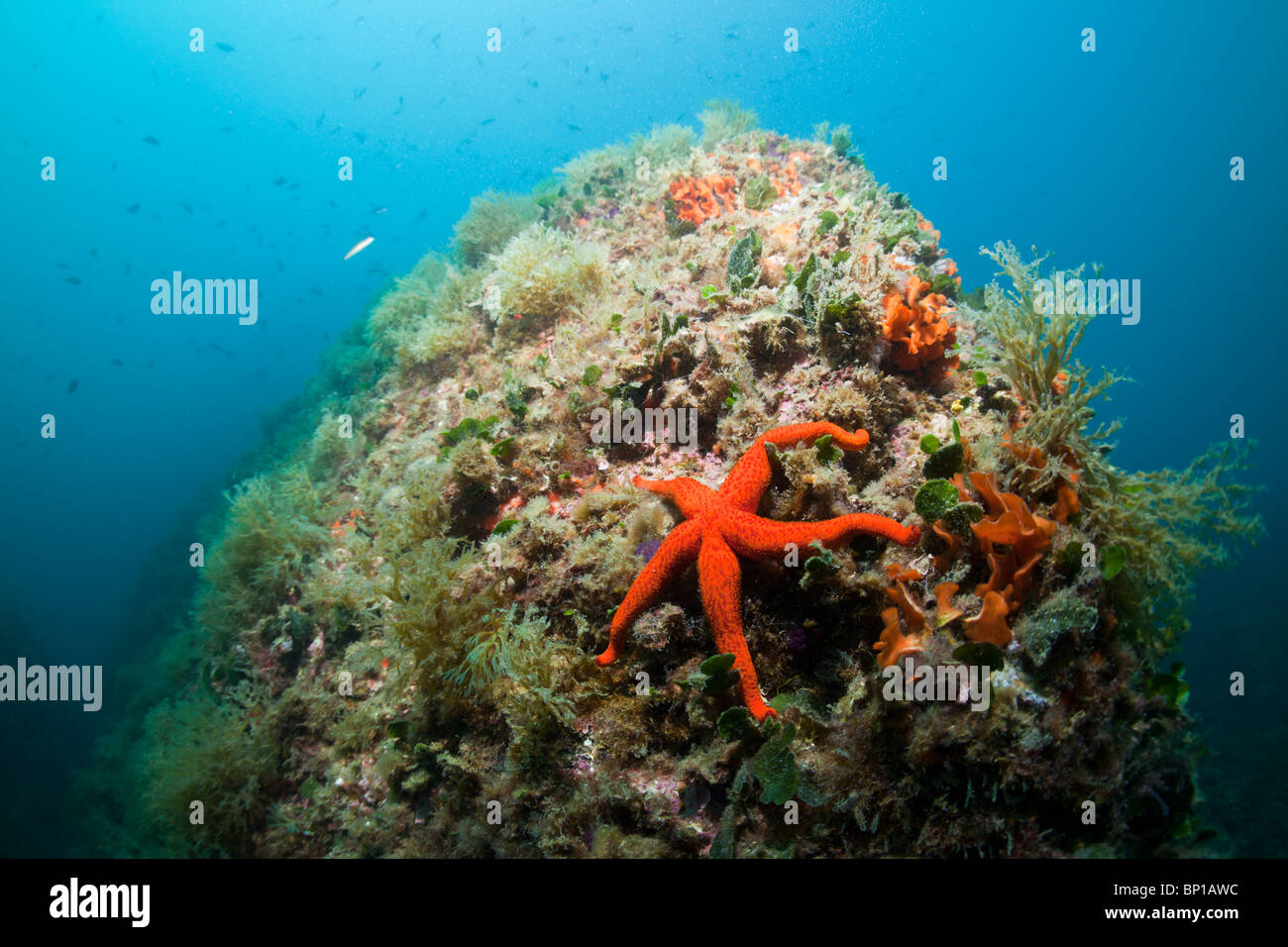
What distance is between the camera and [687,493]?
346 centimetres

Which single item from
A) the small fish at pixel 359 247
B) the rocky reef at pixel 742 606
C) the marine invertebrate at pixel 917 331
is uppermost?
the small fish at pixel 359 247

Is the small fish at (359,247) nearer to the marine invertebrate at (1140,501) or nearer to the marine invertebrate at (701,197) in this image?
the marine invertebrate at (701,197)

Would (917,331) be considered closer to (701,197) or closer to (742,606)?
(742,606)

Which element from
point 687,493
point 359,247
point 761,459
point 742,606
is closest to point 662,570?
point 687,493

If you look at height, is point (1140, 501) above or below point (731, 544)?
above

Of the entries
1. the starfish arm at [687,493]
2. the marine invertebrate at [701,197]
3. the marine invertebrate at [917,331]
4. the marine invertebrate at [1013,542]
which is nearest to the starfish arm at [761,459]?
the starfish arm at [687,493]

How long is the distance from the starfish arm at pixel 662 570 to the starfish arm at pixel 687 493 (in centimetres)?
14

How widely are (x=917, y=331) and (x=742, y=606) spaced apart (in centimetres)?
267

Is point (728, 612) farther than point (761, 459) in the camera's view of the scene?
No

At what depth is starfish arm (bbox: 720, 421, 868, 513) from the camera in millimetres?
3338

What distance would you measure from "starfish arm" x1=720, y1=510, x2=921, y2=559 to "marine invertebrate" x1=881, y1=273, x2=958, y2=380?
172cm

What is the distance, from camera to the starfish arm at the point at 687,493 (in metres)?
3.35

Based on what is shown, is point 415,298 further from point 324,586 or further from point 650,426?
point 650,426
